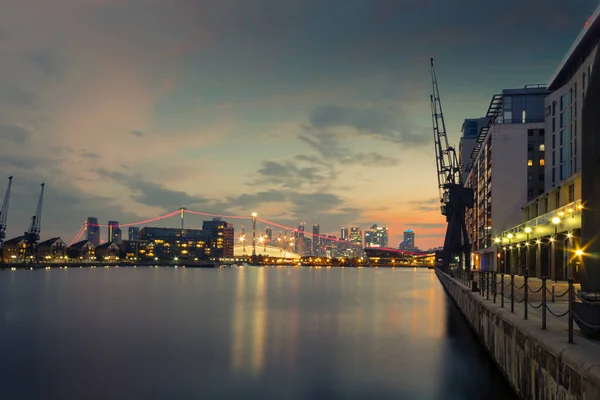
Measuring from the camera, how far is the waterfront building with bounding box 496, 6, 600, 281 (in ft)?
182

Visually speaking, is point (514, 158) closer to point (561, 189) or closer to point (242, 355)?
point (561, 189)

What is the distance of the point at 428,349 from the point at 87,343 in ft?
69.1

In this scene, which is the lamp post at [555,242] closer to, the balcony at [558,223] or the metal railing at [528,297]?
the balcony at [558,223]

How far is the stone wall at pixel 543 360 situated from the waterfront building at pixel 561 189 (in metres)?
29.6

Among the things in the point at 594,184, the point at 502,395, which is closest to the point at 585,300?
the point at 594,184

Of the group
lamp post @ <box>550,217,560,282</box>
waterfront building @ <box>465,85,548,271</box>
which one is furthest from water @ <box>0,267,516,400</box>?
waterfront building @ <box>465,85,548,271</box>

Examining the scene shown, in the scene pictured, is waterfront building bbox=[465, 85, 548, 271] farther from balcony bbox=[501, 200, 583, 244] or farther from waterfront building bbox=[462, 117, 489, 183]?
waterfront building bbox=[462, 117, 489, 183]

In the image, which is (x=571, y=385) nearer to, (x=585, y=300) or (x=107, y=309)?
(x=585, y=300)

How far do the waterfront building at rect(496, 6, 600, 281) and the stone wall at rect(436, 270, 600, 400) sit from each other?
29.6 metres

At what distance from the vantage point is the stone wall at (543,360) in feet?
35.6

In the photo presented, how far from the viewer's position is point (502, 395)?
1981cm

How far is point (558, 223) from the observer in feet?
183

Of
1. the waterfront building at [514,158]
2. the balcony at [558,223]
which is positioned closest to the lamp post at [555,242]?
the balcony at [558,223]

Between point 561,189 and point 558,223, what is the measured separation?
536 inches
